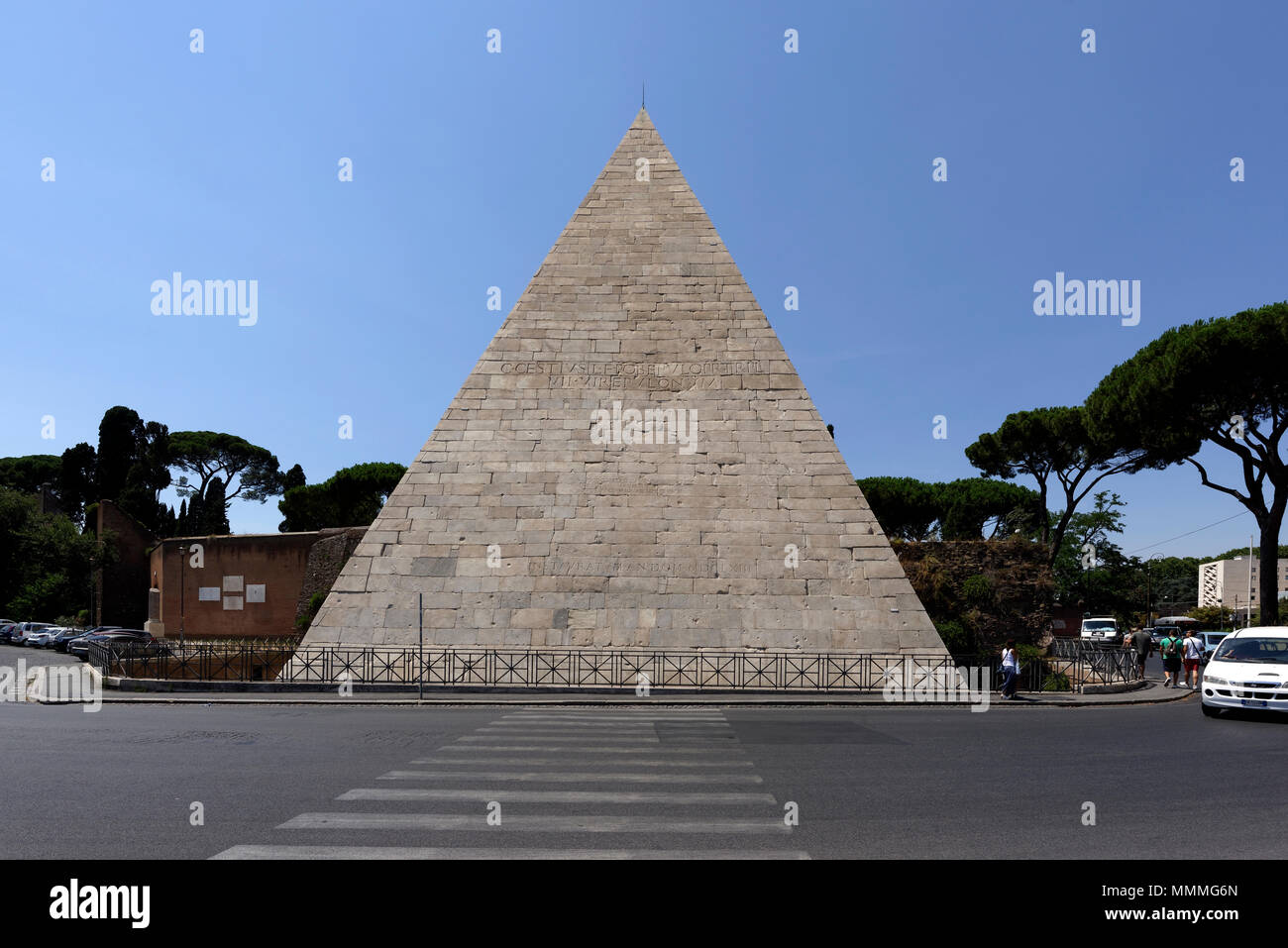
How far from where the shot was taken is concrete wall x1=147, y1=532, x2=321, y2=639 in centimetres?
2683

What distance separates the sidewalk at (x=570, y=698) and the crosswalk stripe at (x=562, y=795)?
265 inches

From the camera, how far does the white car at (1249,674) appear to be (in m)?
10.8

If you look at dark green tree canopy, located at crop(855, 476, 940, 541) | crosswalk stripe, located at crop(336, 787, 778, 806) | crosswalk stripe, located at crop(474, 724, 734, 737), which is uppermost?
dark green tree canopy, located at crop(855, 476, 940, 541)

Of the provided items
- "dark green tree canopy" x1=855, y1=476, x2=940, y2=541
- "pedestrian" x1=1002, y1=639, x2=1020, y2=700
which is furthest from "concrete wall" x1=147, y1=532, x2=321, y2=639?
"dark green tree canopy" x1=855, y1=476, x2=940, y2=541

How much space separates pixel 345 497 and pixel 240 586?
17402 millimetres

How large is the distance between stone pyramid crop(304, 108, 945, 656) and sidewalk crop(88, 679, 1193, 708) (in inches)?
50.7

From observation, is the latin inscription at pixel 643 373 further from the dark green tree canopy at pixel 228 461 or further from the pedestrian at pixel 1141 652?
the dark green tree canopy at pixel 228 461

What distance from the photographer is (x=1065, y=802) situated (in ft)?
19.6

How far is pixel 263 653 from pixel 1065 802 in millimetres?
18858

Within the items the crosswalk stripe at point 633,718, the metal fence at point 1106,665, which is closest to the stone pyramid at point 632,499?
the crosswalk stripe at point 633,718

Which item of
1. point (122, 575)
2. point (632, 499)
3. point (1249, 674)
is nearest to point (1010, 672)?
point (1249, 674)

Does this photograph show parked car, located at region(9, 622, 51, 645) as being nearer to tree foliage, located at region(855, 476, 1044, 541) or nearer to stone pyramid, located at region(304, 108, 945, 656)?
stone pyramid, located at region(304, 108, 945, 656)

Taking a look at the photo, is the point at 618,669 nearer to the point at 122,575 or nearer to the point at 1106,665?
the point at 1106,665
